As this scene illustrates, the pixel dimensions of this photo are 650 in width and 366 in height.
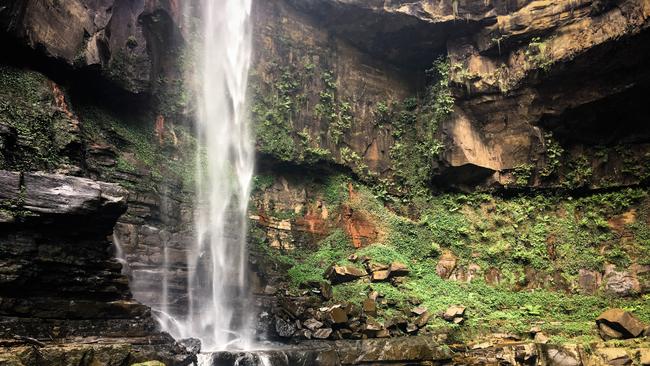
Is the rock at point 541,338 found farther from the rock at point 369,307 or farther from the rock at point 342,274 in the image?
the rock at point 342,274

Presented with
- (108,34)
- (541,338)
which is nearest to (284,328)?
(541,338)

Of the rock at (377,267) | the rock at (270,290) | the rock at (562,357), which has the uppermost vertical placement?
the rock at (377,267)

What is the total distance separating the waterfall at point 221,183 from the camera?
12141 millimetres

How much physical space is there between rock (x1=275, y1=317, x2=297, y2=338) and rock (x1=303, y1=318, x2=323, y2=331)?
310 mm

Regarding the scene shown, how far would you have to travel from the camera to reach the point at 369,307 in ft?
39.3

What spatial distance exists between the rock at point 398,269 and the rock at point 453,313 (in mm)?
2282

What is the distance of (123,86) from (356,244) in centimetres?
926

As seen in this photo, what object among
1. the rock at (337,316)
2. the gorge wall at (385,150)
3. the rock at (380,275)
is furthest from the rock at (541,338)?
the rock at (337,316)

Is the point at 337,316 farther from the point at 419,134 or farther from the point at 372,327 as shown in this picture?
the point at 419,134

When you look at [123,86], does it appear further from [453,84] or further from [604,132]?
[604,132]

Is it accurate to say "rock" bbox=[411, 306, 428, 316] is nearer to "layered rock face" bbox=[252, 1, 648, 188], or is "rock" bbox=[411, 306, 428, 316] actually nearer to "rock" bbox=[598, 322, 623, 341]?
"rock" bbox=[598, 322, 623, 341]

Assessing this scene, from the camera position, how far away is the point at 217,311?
12.4 meters

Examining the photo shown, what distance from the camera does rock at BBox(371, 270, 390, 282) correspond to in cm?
1395

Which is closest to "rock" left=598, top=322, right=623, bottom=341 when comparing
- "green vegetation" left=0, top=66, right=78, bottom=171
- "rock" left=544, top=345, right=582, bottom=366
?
"rock" left=544, top=345, right=582, bottom=366
